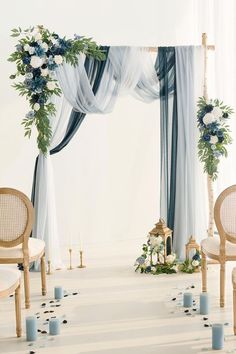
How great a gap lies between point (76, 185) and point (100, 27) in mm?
1935

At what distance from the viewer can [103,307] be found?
5.59 meters

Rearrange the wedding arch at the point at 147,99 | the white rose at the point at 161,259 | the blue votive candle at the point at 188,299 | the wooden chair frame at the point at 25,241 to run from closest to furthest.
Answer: the blue votive candle at the point at 188,299, the wooden chair frame at the point at 25,241, the wedding arch at the point at 147,99, the white rose at the point at 161,259

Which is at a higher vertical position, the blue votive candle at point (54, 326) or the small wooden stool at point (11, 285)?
the small wooden stool at point (11, 285)

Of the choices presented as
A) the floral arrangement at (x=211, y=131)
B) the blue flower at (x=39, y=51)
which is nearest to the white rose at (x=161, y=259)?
the floral arrangement at (x=211, y=131)

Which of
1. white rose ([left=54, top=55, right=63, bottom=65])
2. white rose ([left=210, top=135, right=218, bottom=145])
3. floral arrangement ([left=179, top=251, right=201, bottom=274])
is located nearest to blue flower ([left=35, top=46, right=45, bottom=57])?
white rose ([left=54, top=55, right=63, bottom=65])

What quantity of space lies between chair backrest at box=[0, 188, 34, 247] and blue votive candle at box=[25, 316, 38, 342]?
1.01 meters

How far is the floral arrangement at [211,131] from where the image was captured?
666cm

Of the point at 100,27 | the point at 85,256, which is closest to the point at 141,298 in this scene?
the point at 85,256

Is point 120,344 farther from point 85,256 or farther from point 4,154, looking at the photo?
point 4,154

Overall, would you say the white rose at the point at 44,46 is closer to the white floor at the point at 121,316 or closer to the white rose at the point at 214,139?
the white rose at the point at 214,139

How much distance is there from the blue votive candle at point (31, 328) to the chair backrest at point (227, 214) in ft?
5.72

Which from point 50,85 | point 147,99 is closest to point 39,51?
point 50,85

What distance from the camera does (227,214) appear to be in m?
5.60

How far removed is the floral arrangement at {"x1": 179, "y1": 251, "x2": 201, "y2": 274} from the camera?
666 centimetres
